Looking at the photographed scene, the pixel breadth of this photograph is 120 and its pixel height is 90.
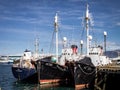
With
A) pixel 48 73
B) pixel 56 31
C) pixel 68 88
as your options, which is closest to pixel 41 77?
pixel 48 73

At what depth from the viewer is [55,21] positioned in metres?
71.0

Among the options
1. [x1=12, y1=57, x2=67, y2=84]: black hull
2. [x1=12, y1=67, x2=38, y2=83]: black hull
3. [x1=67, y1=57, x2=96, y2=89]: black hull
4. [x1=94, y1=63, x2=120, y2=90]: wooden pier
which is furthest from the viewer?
[x1=12, y1=67, x2=38, y2=83]: black hull

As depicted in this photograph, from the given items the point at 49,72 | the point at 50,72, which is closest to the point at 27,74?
the point at 49,72

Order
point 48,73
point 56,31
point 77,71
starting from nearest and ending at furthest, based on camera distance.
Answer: point 77,71, point 48,73, point 56,31

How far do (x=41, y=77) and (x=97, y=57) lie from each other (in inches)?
559

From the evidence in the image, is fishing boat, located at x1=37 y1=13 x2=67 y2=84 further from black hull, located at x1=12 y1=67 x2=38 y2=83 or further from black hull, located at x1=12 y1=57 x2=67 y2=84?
black hull, located at x1=12 y1=67 x2=38 y2=83

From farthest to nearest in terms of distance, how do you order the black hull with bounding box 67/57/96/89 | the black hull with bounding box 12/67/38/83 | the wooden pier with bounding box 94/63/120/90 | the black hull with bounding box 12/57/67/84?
1. the black hull with bounding box 12/67/38/83
2. the black hull with bounding box 12/57/67/84
3. the black hull with bounding box 67/57/96/89
4. the wooden pier with bounding box 94/63/120/90

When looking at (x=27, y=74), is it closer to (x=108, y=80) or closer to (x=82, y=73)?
(x=82, y=73)

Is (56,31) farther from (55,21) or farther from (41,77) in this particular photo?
(41,77)

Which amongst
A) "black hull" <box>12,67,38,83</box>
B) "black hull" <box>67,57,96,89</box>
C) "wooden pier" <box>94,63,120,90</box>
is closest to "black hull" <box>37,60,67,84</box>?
"black hull" <box>67,57,96,89</box>

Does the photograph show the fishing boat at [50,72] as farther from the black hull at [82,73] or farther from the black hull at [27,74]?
the black hull at [27,74]

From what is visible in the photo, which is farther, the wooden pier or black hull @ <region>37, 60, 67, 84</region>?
black hull @ <region>37, 60, 67, 84</region>

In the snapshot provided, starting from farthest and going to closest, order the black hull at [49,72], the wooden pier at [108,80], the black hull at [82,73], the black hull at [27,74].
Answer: the black hull at [27,74], the black hull at [49,72], the black hull at [82,73], the wooden pier at [108,80]

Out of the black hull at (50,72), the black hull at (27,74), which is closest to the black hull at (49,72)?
the black hull at (50,72)
